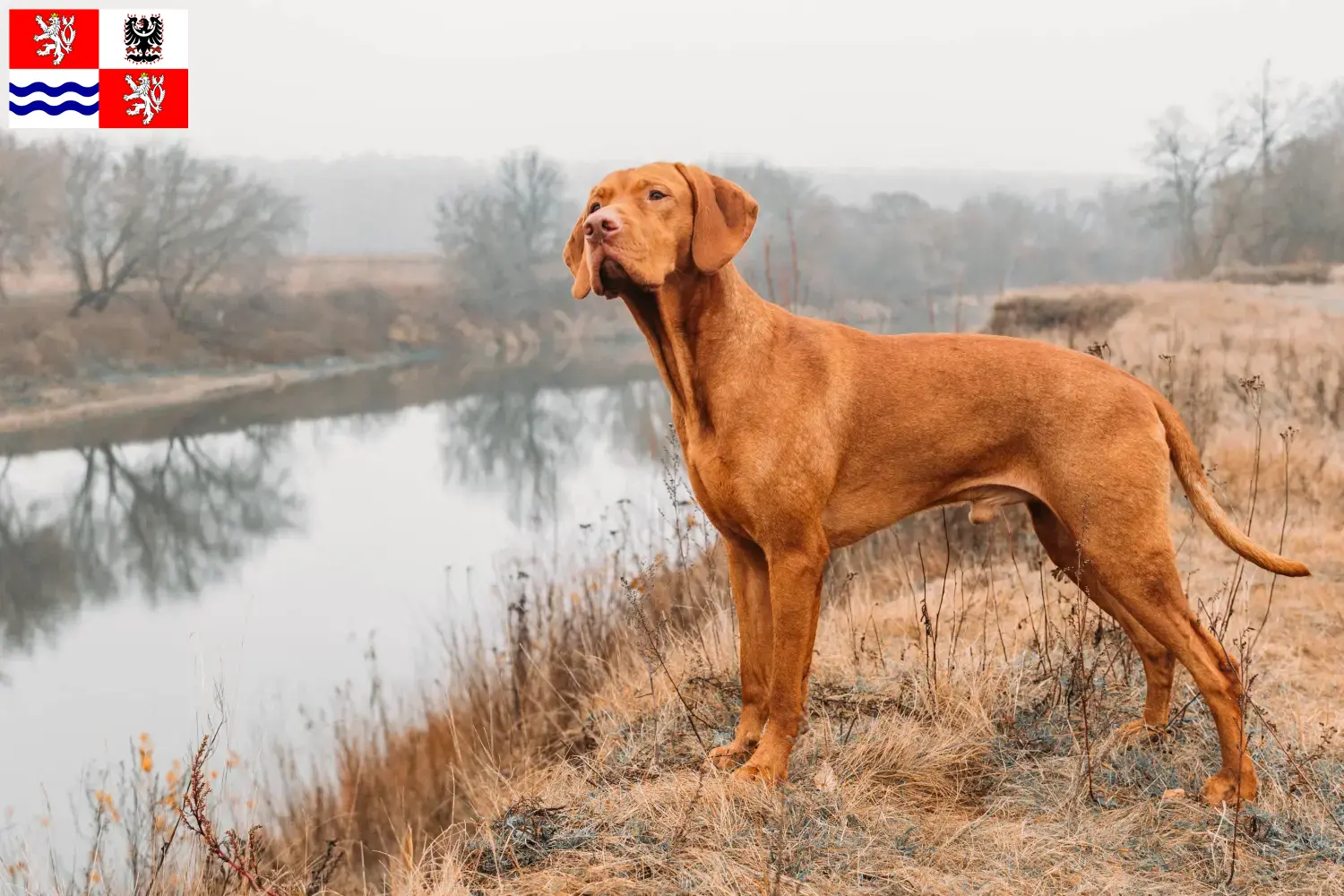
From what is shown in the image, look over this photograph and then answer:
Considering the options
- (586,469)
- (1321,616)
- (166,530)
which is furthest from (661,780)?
(166,530)

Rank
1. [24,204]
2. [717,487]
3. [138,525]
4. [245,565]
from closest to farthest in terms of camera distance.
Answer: [717,487] < [245,565] < [138,525] < [24,204]

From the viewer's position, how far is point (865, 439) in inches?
136

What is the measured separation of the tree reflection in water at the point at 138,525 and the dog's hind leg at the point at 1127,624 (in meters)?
9.35

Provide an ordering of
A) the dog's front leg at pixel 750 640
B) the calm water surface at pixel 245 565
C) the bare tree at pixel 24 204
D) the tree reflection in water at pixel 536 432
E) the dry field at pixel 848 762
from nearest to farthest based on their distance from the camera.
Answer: the dry field at pixel 848 762 < the dog's front leg at pixel 750 640 < the calm water surface at pixel 245 565 < the tree reflection in water at pixel 536 432 < the bare tree at pixel 24 204

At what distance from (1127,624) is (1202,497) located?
64cm

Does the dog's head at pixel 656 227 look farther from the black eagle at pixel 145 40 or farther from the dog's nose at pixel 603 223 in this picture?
the black eagle at pixel 145 40

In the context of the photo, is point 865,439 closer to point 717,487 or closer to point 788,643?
point 717,487

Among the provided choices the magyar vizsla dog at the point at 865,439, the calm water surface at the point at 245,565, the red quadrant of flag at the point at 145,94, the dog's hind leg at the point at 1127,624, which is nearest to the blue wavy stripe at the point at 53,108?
the red quadrant of flag at the point at 145,94

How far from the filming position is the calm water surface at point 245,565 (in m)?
7.20

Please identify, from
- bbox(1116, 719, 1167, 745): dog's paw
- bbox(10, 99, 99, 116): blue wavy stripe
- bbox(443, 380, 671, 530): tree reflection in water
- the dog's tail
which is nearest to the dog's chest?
the dog's tail

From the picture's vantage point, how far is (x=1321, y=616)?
5852 millimetres

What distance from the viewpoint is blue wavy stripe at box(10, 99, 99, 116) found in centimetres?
767

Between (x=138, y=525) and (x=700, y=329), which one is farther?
(x=138, y=525)

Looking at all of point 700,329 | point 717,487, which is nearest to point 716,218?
point 700,329
